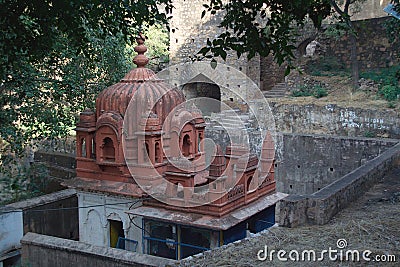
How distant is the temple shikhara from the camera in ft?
29.3

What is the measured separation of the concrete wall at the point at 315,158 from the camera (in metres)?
14.6

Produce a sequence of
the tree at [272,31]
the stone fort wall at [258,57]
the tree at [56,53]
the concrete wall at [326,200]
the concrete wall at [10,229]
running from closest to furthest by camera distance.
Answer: the tree at [272,31]
the tree at [56,53]
the concrete wall at [326,200]
the concrete wall at [10,229]
the stone fort wall at [258,57]

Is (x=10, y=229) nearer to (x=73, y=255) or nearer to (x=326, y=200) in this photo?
(x=73, y=255)

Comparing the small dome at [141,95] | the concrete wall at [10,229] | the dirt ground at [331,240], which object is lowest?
the concrete wall at [10,229]

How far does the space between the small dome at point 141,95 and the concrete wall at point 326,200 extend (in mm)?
3275

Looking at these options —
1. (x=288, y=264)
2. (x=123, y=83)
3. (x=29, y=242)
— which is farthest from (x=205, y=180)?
(x=288, y=264)

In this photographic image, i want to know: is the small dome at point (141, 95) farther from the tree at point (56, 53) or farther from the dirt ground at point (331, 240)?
the dirt ground at point (331, 240)

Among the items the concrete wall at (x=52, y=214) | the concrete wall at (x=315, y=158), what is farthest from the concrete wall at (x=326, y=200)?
the concrete wall at (x=52, y=214)

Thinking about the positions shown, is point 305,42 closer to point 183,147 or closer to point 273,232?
point 183,147

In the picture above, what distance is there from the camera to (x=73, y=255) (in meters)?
8.27

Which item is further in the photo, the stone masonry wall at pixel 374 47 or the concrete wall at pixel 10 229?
the stone masonry wall at pixel 374 47

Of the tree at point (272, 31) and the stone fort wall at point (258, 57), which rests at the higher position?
the stone fort wall at point (258, 57)

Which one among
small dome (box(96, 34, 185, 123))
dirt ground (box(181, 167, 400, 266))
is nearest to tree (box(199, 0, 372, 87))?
dirt ground (box(181, 167, 400, 266))

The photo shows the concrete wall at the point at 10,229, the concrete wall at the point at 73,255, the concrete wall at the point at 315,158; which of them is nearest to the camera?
the concrete wall at the point at 73,255
